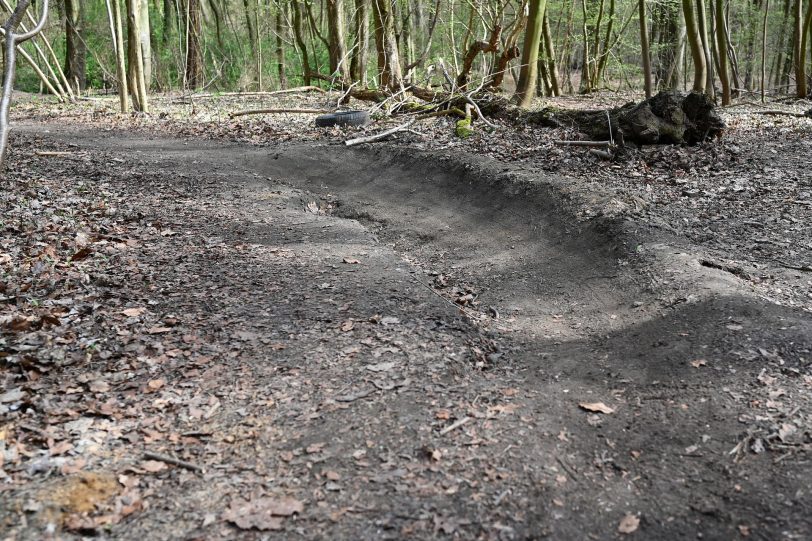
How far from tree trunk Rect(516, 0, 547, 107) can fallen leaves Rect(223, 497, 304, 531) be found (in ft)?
37.0

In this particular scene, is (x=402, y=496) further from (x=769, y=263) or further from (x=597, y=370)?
(x=769, y=263)

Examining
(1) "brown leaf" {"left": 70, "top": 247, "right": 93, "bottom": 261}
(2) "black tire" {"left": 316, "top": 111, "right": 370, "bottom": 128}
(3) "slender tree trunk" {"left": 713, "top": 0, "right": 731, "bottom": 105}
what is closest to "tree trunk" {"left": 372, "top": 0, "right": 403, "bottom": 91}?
(2) "black tire" {"left": 316, "top": 111, "right": 370, "bottom": 128}

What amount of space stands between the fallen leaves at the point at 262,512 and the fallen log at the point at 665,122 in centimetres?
789

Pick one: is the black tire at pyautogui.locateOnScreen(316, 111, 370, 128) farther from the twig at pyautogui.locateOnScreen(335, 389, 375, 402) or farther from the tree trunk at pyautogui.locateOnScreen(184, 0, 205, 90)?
the tree trunk at pyautogui.locateOnScreen(184, 0, 205, 90)

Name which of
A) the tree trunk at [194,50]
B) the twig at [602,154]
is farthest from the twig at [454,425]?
the tree trunk at [194,50]

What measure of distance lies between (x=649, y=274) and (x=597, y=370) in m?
1.51

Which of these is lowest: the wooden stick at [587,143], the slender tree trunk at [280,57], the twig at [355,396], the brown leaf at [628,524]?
the brown leaf at [628,524]

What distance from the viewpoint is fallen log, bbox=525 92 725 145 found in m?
9.20

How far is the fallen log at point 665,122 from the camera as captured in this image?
920 centimetres

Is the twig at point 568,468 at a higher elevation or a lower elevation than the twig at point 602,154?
lower

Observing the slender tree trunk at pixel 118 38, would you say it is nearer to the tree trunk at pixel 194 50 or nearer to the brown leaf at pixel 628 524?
the tree trunk at pixel 194 50

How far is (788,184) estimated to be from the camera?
7750 mm

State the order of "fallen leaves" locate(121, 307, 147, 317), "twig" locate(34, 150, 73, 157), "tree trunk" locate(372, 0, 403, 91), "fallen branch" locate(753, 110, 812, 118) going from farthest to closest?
"tree trunk" locate(372, 0, 403, 91), "fallen branch" locate(753, 110, 812, 118), "twig" locate(34, 150, 73, 157), "fallen leaves" locate(121, 307, 147, 317)

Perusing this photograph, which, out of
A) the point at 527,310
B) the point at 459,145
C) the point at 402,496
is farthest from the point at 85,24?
the point at 402,496
